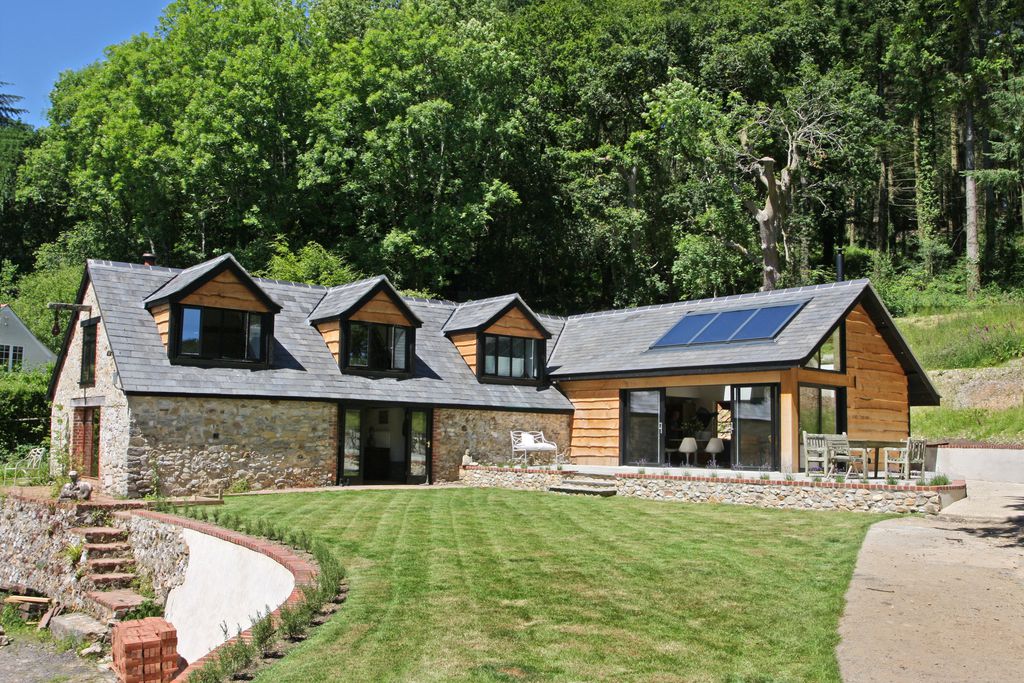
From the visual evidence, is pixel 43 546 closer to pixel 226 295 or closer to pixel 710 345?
pixel 226 295

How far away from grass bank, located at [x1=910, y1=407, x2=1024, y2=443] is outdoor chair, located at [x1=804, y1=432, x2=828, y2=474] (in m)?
8.82

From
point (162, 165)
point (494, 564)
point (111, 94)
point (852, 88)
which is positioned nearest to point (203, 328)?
point (494, 564)

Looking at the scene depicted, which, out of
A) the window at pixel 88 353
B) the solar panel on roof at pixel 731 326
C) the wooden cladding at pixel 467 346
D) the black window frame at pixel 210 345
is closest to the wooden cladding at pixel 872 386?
the solar panel on roof at pixel 731 326

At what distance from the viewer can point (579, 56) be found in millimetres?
43156

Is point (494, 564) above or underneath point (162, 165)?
underneath

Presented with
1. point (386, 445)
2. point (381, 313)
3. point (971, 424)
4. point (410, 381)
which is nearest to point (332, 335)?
point (381, 313)

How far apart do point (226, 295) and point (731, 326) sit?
40.3ft

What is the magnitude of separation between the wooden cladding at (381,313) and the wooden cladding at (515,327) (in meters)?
3.08

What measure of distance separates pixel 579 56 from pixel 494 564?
36023 millimetres

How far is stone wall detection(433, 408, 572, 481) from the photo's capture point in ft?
79.9

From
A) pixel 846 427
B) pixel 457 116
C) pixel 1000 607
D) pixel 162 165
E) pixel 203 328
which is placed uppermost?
pixel 457 116

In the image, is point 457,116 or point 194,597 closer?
point 194,597

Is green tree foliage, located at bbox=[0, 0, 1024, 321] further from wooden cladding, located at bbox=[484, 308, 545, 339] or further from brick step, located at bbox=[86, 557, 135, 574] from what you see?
brick step, located at bbox=[86, 557, 135, 574]

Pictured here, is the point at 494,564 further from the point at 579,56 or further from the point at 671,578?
the point at 579,56
